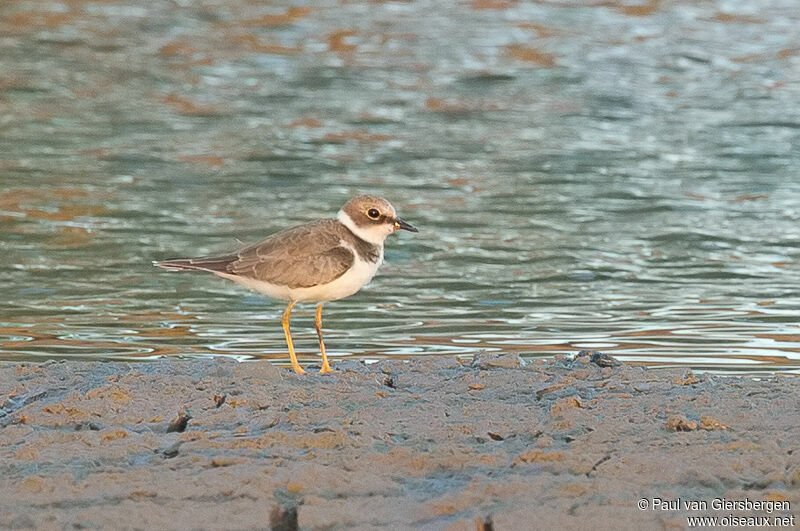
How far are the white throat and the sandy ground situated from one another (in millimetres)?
964

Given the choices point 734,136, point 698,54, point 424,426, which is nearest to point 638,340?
point 424,426

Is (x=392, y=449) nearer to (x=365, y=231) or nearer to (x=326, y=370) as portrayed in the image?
(x=326, y=370)

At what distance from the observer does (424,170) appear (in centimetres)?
1469

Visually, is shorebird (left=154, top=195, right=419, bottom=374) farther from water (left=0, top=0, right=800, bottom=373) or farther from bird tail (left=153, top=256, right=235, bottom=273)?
water (left=0, top=0, right=800, bottom=373)

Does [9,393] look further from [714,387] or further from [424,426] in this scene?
[714,387]

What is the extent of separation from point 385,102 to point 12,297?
8429mm

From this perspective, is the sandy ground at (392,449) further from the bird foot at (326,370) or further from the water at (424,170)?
the water at (424,170)

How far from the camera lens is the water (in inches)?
370

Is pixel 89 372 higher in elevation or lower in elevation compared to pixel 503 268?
higher

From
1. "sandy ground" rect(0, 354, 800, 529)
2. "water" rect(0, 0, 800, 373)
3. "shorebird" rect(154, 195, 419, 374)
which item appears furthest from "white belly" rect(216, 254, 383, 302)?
"water" rect(0, 0, 800, 373)

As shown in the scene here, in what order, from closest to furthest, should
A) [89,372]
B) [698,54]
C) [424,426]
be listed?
1. [424,426]
2. [89,372]
3. [698,54]

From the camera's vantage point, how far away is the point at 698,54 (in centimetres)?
2031

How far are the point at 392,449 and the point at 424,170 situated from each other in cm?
910

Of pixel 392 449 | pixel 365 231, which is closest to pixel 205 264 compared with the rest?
pixel 365 231
